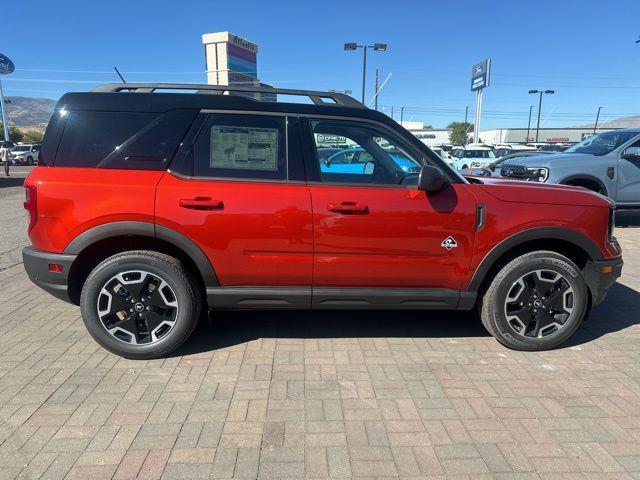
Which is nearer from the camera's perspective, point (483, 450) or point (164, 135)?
point (483, 450)

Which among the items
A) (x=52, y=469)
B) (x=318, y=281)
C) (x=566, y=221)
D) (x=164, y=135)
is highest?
(x=164, y=135)

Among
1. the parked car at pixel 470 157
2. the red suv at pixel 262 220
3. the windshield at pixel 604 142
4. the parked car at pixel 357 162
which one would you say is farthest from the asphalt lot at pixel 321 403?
the parked car at pixel 470 157

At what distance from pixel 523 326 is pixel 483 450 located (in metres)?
1.41

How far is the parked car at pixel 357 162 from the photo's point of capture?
3463 millimetres

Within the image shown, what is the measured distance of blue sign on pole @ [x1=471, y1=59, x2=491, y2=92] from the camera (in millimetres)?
39719

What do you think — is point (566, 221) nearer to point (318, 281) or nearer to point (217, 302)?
point (318, 281)

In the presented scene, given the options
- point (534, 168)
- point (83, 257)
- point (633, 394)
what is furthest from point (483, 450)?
point (534, 168)

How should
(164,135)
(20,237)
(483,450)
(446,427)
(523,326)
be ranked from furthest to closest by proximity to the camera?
(20,237), (523,326), (164,135), (446,427), (483,450)

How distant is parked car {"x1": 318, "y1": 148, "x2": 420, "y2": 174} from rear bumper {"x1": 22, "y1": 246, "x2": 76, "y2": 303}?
2012 mm

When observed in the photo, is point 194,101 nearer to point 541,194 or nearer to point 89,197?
point 89,197

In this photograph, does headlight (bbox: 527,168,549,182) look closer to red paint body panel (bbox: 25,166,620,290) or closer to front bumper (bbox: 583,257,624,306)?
front bumper (bbox: 583,257,624,306)

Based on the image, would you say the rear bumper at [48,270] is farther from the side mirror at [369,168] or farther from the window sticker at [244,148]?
the side mirror at [369,168]

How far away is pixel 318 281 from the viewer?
3.39 m

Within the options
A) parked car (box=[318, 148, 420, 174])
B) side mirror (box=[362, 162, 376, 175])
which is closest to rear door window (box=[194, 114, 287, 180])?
parked car (box=[318, 148, 420, 174])
